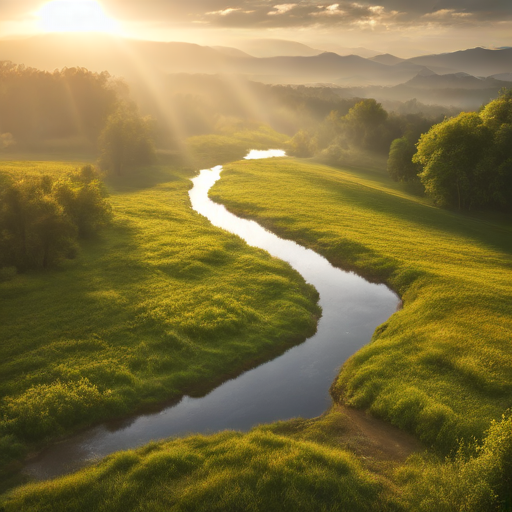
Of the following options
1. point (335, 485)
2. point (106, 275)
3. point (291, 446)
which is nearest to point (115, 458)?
point (291, 446)

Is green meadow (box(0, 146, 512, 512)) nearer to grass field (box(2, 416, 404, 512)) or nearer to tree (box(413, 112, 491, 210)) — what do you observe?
grass field (box(2, 416, 404, 512))

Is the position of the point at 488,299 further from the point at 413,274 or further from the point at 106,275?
the point at 106,275

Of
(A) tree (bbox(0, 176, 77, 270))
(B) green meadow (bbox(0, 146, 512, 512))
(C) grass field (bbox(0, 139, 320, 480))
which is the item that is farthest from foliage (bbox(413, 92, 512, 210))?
(A) tree (bbox(0, 176, 77, 270))

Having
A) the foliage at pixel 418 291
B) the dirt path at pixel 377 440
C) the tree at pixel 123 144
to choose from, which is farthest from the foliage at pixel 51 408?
the tree at pixel 123 144

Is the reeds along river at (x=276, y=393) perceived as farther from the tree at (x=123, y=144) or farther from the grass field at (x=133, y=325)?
the tree at (x=123, y=144)

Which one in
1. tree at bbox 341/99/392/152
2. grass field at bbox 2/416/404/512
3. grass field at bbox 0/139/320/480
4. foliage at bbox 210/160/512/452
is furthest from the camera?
tree at bbox 341/99/392/152

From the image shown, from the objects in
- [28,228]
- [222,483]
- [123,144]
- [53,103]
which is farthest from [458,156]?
[53,103]

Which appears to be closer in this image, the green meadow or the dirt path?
the green meadow

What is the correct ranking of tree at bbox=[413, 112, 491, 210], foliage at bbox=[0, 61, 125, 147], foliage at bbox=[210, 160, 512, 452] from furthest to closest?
foliage at bbox=[0, 61, 125, 147]
tree at bbox=[413, 112, 491, 210]
foliage at bbox=[210, 160, 512, 452]
